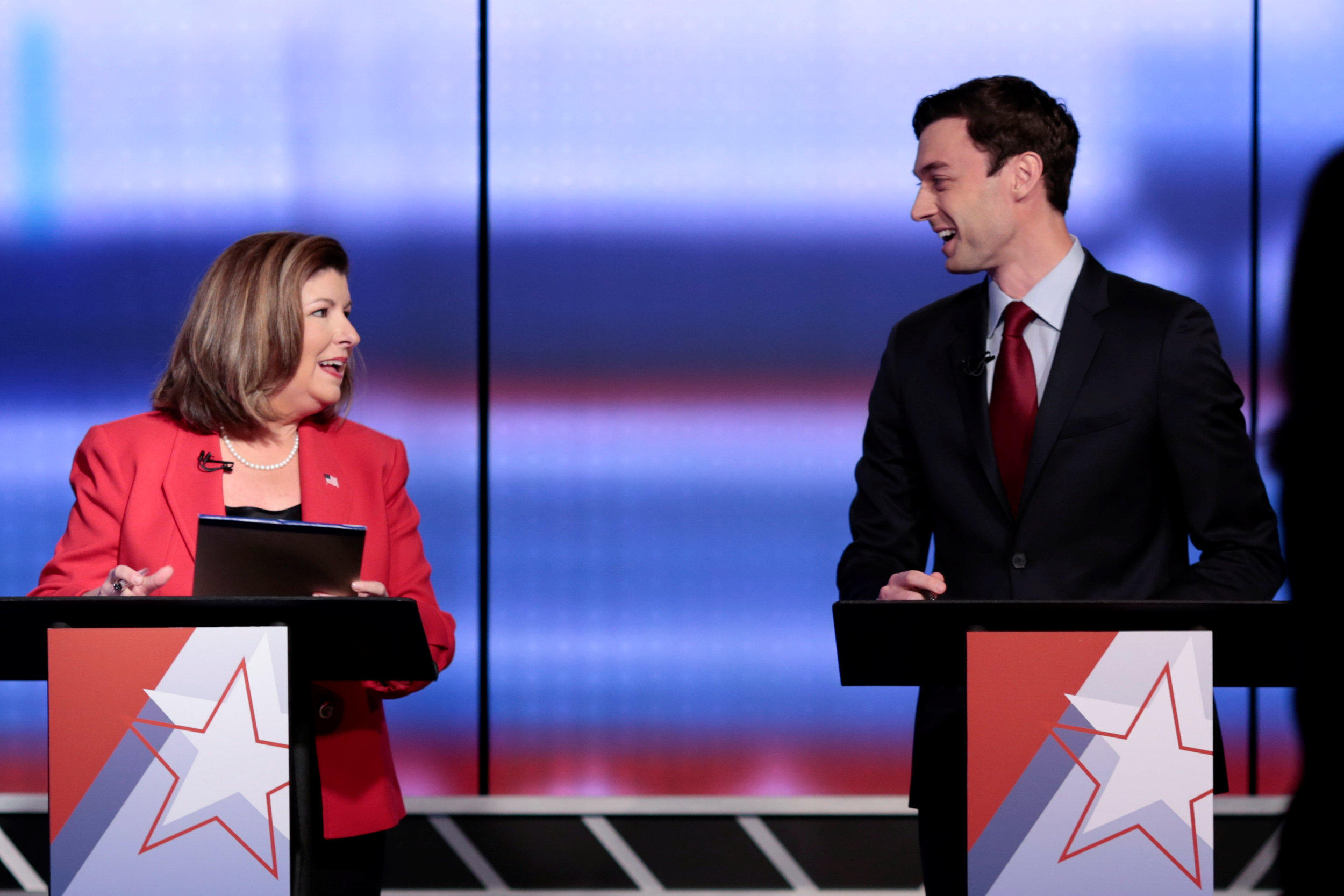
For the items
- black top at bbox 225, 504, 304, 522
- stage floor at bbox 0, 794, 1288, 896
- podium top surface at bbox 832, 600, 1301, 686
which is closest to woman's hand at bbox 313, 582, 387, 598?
black top at bbox 225, 504, 304, 522

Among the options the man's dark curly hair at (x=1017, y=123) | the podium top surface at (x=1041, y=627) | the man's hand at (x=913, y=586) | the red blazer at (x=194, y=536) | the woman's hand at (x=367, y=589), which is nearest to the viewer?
the podium top surface at (x=1041, y=627)

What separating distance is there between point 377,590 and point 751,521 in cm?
182

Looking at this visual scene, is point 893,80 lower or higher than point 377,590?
higher

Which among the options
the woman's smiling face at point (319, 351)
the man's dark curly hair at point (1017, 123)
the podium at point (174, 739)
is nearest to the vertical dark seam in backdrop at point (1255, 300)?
the man's dark curly hair at point (1017, 123)

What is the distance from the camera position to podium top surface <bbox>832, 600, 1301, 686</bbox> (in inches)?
63.6

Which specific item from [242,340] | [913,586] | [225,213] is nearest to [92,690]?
[242,340]

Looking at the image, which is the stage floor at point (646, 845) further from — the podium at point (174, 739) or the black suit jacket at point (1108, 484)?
the podium at point (174, 739)

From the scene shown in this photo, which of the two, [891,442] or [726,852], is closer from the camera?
[891,442]

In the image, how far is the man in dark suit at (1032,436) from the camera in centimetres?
213

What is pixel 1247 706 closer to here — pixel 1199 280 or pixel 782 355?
pixel 1199 280

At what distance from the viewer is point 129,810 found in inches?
67.4

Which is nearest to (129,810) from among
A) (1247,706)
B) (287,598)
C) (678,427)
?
(287,598)

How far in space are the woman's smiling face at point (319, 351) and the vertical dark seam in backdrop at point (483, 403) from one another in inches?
45.9

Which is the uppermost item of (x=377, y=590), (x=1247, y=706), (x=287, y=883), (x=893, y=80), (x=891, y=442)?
(x=893, y=80)
